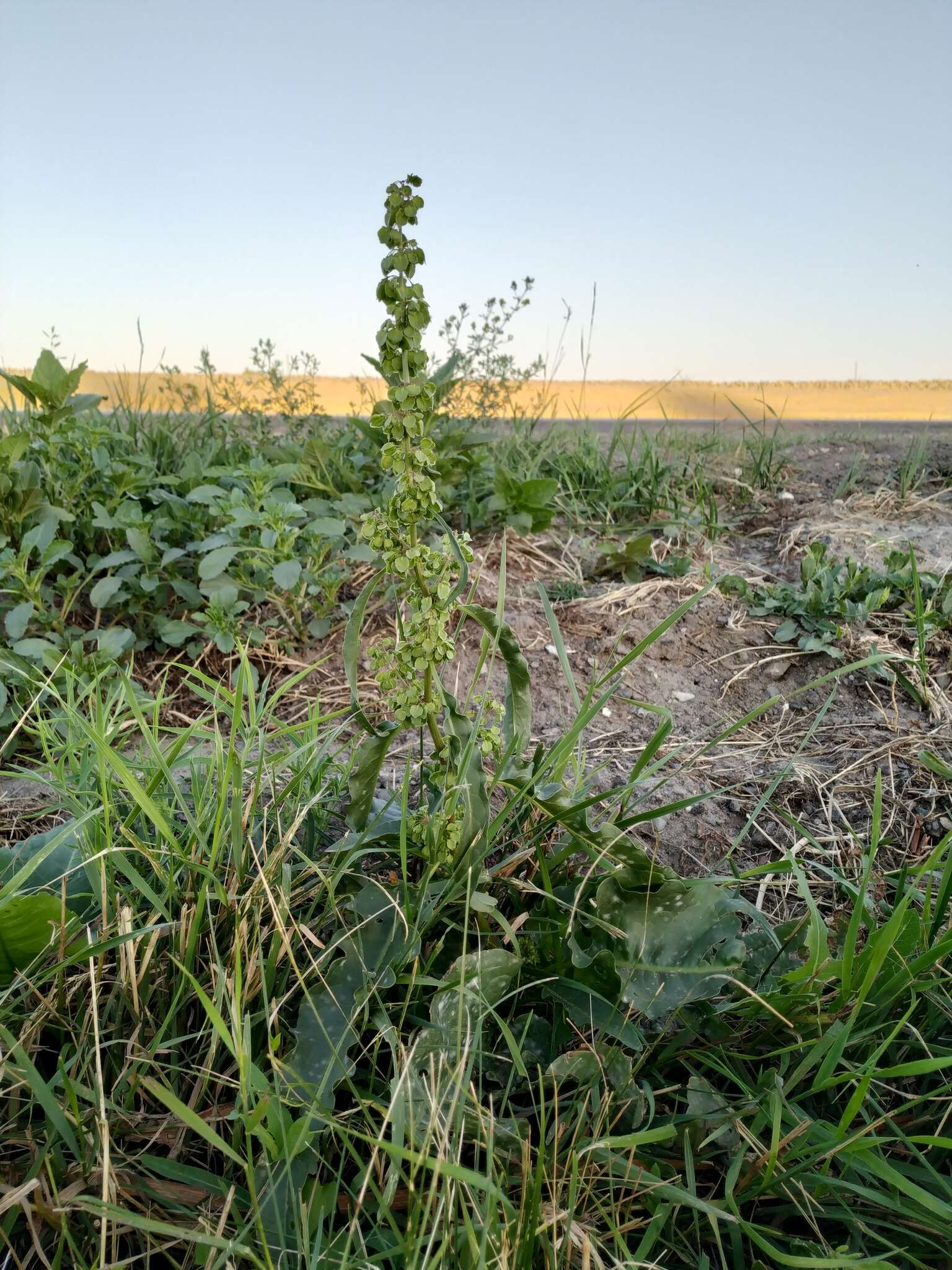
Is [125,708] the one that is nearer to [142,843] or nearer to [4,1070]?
[142,843]

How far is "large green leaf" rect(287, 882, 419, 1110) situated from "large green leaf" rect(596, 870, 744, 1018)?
0.31 meters

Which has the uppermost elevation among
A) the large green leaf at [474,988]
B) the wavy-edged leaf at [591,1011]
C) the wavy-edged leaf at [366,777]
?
the wavy-edged leaf at [366,777]

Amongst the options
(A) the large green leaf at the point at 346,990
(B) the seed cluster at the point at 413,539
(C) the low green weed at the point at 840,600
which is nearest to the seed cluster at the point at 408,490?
(B) the seed cluster at the point at 413,539

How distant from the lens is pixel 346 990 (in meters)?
1.20

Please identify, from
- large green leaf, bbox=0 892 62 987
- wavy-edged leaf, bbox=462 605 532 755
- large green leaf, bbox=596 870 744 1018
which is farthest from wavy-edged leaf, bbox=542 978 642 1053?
large green leaf, bbox=0 892 62 987

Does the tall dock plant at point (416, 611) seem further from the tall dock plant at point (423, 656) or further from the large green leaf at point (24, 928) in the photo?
the large green leaf at point (24, 928)

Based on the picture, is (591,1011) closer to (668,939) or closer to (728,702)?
(668,939)

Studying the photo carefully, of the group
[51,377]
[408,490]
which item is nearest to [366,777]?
[408,490]

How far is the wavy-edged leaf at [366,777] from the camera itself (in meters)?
1.29

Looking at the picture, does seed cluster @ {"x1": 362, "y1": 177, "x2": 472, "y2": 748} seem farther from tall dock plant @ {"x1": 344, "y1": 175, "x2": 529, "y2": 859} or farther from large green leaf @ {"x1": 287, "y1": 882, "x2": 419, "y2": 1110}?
large green leaf @ {"x1": 287, "y1": 882, "x2": 419, "y2": 1110}

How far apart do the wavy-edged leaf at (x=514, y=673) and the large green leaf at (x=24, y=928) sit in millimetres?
758

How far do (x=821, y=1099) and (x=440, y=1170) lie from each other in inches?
26.8

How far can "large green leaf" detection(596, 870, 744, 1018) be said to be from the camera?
1215 mm

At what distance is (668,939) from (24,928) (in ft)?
3.19
